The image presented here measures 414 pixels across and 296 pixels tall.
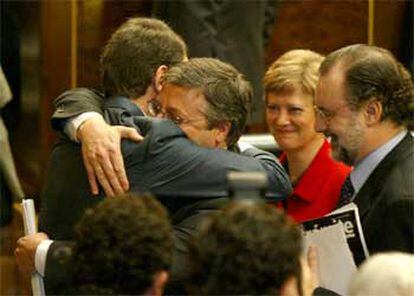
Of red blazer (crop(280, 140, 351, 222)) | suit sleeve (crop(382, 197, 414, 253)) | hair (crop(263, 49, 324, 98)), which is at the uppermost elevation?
hair (crop(263, 49, 324, 98))

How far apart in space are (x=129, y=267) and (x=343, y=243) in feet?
3.57

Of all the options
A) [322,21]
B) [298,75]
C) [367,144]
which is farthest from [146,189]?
[322,21]

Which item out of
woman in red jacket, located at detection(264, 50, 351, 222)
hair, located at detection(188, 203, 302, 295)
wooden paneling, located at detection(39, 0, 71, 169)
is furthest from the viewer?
wooden paneling, located at detection(39, 0, 71, 169)

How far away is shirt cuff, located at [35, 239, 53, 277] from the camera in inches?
139

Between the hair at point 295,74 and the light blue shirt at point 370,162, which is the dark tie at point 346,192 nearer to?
the light blue shirt at point 370,162

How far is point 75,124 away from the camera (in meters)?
3.64

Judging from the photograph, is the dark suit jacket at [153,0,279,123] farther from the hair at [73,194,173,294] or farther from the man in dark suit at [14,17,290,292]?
the hair at [73,194,173,294]

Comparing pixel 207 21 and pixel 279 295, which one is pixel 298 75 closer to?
pixel 207 21

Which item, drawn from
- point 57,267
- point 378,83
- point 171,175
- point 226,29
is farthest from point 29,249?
point 226,29

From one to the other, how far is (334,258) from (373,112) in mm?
454

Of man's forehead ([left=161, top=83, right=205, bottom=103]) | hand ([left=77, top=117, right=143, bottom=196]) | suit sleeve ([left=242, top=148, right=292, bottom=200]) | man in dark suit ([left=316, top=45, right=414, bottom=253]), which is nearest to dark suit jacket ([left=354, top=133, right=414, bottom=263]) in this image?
man in dark suit ([left=316, top=45, right=414, bottom=253])

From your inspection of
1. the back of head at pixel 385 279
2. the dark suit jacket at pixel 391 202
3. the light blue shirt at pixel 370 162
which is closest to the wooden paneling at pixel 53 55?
the light blue shirt at pixel 370 162

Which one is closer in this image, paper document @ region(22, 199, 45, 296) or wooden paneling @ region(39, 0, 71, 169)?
paper document @ region(22, 199, 45, 296)

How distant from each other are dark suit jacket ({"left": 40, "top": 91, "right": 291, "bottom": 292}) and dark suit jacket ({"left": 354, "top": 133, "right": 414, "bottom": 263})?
264 mm
